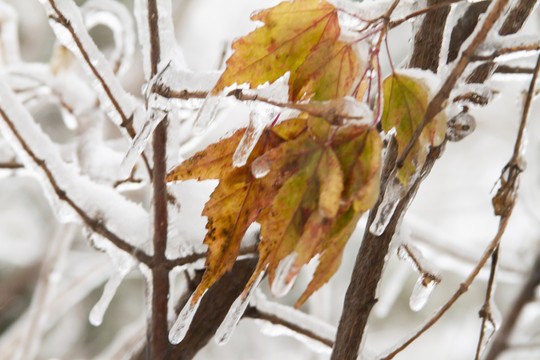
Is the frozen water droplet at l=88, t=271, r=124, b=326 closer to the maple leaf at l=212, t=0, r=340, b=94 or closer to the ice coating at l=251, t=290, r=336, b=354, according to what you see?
the ice coating at l=251, t=290, r=336, b=354

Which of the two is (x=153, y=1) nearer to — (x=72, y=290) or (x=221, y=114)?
(x=221, y=114)

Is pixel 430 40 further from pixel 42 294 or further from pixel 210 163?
pixel 42 294

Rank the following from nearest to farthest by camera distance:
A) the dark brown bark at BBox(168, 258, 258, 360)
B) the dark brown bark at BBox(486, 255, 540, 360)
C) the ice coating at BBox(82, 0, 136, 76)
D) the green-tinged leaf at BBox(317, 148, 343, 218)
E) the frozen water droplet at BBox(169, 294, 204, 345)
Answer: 1. the green-tinged leaf at BBox(317, 148, 343, 218)
2. the frozen water droplet at BBox(169, 294, 204, 345)
3. the dark brown bark at BBox(168, 258, 258, 360)
4. the ice coating at BBox(82, 0, 136, 76)
5. the dark brown bark at BBox(486, 255, 540, 360)

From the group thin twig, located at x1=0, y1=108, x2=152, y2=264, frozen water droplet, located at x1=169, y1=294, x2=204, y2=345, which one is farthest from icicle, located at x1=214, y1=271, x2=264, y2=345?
thin twig, located at x1=0, y1=108, x2=152, y2=264

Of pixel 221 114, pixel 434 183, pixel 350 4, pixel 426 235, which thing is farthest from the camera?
pixel 434 183

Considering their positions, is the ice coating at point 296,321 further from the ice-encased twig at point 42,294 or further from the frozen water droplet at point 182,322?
the ice-encased twig at point 42,294

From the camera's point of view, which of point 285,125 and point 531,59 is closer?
point 285,125

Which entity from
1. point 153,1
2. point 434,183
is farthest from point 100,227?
point 434,183
